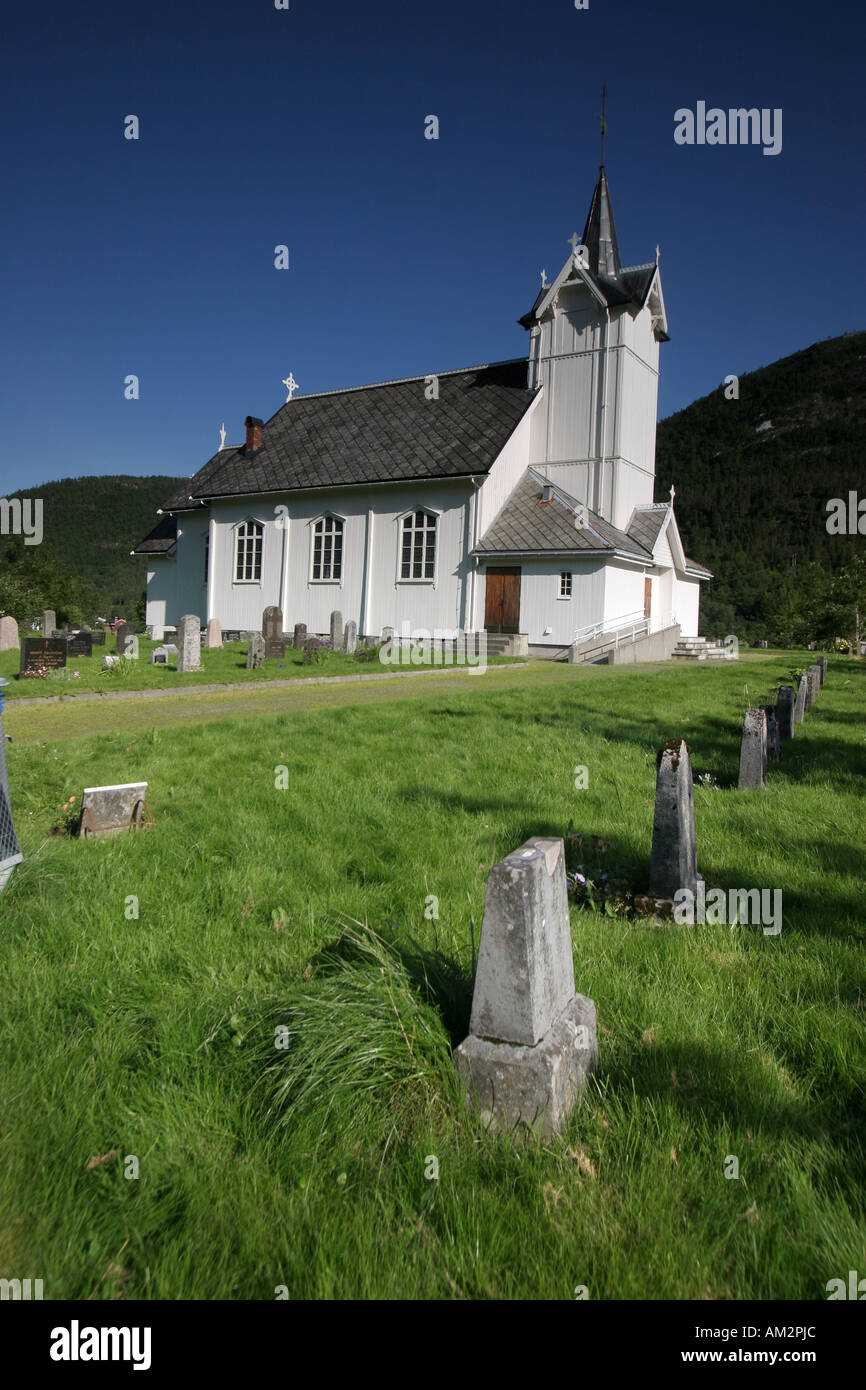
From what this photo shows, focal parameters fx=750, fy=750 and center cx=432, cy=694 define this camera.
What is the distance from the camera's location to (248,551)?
3394 cm

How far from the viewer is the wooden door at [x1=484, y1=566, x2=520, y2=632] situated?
27.5 metres

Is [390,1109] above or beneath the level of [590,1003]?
beneath

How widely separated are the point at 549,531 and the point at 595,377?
6775 mm

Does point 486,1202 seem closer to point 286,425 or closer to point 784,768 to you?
point 784,768

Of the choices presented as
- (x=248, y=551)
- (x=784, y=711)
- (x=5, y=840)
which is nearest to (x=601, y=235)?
(x=248, y=551)

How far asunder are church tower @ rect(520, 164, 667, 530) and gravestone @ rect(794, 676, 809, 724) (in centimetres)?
1705

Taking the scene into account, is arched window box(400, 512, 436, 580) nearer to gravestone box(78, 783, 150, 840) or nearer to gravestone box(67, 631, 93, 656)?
gravestone box(67, 631, 93, 656)

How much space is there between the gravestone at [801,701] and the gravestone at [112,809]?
367 inches

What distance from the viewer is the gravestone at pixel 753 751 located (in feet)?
22.7

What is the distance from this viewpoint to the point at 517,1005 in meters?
2.47

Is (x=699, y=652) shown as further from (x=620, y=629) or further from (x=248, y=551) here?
(x=248, y=551)

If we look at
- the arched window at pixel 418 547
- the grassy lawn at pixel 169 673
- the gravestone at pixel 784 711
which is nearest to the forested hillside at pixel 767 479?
the arched window at pixel 418 547

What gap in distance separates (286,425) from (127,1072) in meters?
37.1

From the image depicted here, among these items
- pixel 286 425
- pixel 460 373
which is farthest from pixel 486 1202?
pixel 286 425
